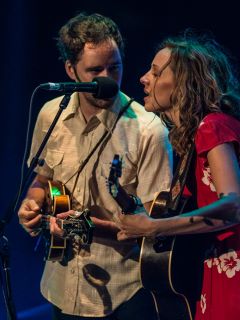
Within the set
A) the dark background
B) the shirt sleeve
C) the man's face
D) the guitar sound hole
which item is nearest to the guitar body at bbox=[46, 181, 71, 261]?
the shirt sleeve

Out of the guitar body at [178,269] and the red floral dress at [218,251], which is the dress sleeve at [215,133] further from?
the guitar body at [178,269]

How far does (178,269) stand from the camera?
242cm

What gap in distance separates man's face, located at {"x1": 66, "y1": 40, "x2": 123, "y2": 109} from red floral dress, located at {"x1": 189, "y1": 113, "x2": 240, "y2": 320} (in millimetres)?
811

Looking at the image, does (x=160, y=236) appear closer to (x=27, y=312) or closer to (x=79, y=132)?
(x=79, y=132)

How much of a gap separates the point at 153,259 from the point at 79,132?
0.86 meters

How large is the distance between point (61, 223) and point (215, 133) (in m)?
0.94

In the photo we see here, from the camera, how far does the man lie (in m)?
2.80

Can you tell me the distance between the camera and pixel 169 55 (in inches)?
99.7

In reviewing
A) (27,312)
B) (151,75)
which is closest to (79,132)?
(151,75)

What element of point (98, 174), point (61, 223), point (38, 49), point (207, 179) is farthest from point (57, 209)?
point (38, 49)

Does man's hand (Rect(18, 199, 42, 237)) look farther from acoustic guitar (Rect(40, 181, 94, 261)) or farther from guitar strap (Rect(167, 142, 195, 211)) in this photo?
guitar strap (Rect(167, 142, 195, 211))

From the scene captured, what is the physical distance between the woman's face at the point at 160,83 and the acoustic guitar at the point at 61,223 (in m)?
0.58

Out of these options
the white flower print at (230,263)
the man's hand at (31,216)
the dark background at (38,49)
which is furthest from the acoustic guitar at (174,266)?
the dark background at (38,49)

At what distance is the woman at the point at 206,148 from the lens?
2.16 m
